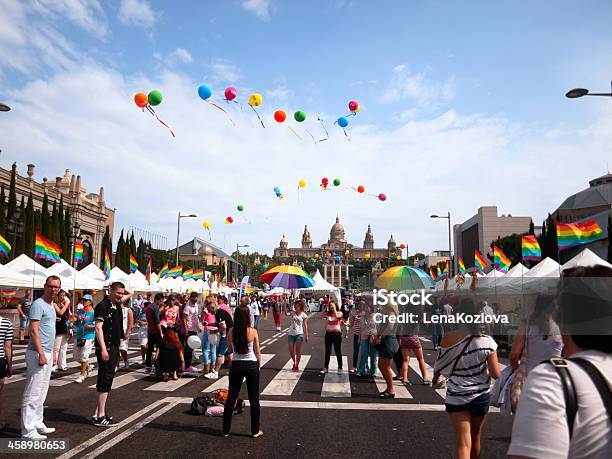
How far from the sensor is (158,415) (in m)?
7.06

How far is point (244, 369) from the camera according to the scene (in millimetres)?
6145

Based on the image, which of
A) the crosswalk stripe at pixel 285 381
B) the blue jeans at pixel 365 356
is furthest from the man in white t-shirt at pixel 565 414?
the blue jeans at pixel 365 356

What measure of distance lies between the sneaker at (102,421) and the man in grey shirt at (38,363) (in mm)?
532

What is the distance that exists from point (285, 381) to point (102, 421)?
4.46 metres

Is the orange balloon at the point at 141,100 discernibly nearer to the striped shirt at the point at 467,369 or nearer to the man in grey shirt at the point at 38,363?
the man in grey shirt at the point at 38,363

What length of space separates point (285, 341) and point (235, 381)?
13967 mm

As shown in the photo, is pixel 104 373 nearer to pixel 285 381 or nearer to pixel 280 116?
pixel 285 381

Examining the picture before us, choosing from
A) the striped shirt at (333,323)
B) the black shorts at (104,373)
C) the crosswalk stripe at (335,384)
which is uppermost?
the striped shirt at (333,323)

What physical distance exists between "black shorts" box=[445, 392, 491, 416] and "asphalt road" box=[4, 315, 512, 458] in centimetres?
142

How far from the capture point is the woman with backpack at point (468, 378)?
4.27m

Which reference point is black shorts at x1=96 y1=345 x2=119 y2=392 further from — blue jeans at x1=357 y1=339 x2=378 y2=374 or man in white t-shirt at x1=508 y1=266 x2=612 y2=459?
man in white t-shirt at x1=508 y1=266 x2=612 y2=459

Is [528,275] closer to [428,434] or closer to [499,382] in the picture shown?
[428,434]

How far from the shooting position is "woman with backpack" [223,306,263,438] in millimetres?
6070

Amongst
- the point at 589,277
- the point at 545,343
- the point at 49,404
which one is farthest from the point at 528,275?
the point at 589,277
